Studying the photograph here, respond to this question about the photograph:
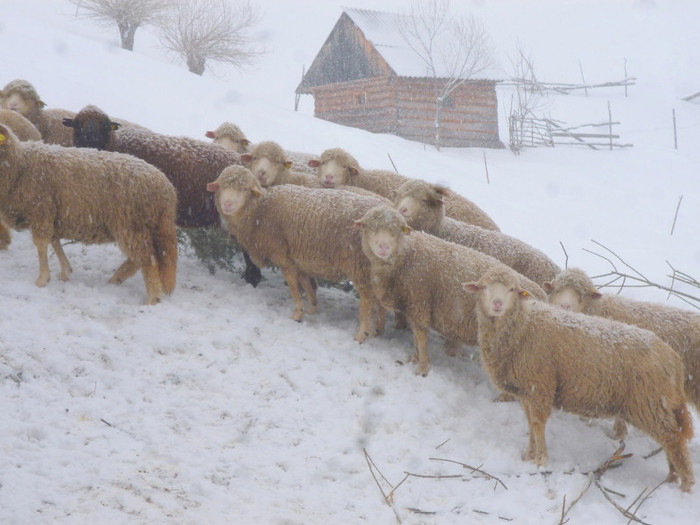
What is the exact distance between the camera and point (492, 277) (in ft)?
17.5

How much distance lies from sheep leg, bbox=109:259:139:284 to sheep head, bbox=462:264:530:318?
3329 millimetres

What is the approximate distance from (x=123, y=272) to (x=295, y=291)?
5.69 feet

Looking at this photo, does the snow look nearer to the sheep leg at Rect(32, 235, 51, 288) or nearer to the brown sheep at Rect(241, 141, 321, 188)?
the sheep leg at Rect(32, 235, 51, 288)

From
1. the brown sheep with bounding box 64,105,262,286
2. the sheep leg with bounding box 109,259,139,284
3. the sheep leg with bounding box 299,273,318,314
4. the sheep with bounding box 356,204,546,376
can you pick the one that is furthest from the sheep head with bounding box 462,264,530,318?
the sheep leg with bounding box 109,259,139,284

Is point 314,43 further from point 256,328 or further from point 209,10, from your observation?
point 256,328

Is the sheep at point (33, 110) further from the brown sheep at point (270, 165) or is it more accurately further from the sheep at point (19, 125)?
the brown sheep at point (270, 165)

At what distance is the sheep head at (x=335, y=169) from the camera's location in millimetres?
8336

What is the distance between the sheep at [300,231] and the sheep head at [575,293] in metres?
1.82

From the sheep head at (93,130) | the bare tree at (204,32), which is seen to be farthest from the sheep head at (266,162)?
the bare tree at (204,32)

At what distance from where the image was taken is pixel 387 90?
2958cm

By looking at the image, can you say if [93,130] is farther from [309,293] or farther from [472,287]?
[472,287]

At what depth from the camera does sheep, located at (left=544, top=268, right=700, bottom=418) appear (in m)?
5.72

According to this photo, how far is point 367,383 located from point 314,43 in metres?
63.7

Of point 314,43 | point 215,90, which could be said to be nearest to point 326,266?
point 215,90
